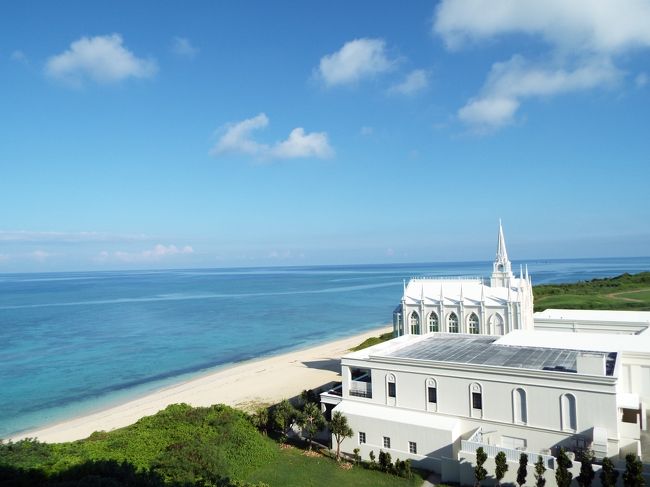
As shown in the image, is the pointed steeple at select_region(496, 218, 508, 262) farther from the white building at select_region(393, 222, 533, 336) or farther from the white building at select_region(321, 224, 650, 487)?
the white building at select_region(321, 224, 650, 487)

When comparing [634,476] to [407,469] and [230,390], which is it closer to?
[407,469]

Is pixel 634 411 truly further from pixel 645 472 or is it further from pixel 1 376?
pixel 1 376

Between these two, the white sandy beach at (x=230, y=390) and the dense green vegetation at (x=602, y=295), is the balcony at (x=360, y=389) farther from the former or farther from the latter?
the dense green vegetation at (x=602, y=295)

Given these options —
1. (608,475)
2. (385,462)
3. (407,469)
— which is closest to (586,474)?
(608,475)

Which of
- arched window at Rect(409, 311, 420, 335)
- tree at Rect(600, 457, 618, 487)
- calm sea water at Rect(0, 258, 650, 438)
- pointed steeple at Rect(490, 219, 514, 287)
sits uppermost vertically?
pointed steeple at Rect(490, 219, 514, 287)

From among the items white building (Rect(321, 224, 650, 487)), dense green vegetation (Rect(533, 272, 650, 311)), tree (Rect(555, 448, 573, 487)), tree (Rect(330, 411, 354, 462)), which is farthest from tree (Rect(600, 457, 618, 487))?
dense green vegetation (Rect(533, 272, 650, 311))

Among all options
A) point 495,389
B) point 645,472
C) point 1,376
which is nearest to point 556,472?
point 645,472
